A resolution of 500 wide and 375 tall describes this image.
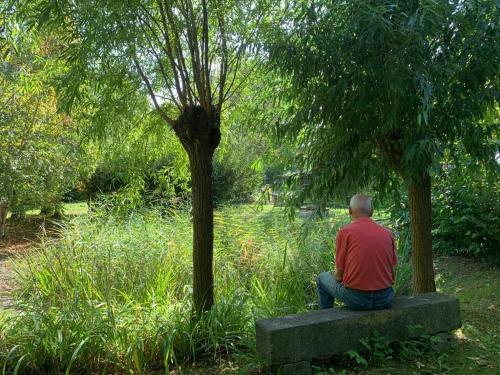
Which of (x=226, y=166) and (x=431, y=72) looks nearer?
(x=431, y=72)

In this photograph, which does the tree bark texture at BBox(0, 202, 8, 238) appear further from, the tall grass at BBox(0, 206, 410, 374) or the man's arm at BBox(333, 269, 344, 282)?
the man's arm at BBox(333, 269, 344, 282)

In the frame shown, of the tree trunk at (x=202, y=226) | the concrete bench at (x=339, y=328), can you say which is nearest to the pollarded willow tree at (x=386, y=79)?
the tree trunk at (x=202, y=226)

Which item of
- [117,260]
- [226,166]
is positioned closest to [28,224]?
[226,166]

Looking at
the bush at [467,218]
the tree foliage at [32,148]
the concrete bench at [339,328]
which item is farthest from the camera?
the tree foliage at [32,148]

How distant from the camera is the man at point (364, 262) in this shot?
3773mm

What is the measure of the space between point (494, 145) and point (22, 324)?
425 cm

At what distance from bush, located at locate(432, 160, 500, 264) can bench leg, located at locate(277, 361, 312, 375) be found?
4833 mm

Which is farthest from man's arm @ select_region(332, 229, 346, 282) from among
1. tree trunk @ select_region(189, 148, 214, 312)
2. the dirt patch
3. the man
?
the dirt patch

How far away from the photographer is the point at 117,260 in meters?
6.14

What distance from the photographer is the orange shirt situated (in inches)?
148

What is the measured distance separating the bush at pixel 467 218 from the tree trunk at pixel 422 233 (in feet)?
10.1

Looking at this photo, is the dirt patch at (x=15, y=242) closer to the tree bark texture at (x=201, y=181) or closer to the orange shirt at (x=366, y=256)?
the tree bark texture at (x=201, y=181)

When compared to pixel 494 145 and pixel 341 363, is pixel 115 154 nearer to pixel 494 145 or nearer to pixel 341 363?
pixel 341 363

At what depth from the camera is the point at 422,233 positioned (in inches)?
179
